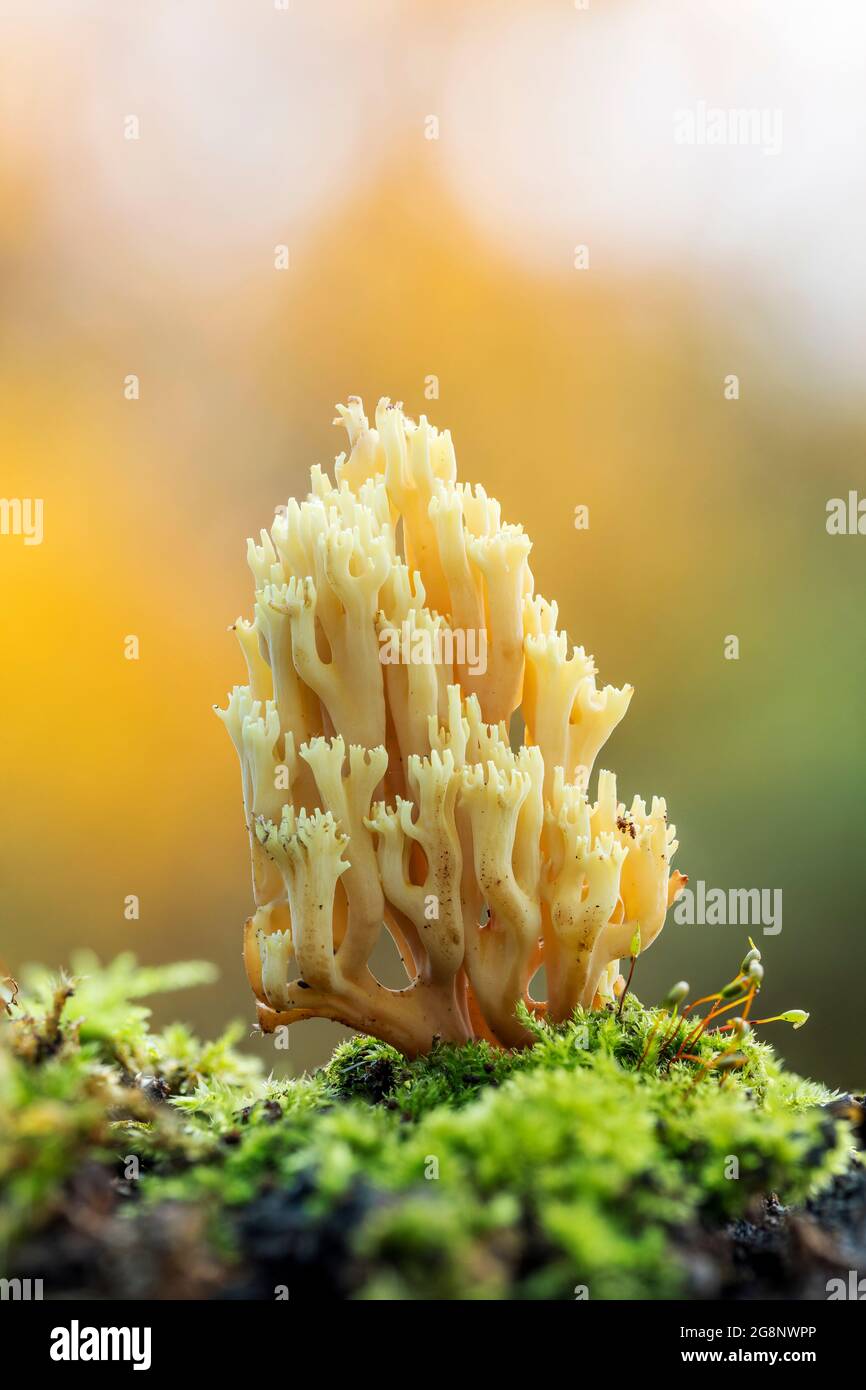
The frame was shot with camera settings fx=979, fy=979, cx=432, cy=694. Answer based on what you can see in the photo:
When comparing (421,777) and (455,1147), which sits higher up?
(421,777)

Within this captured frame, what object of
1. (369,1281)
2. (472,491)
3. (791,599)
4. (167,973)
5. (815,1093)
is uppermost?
(791,599)

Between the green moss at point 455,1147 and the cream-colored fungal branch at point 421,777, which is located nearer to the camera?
the green moss at point 455,1147

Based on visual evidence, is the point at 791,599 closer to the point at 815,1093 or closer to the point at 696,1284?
the point at 815,1093

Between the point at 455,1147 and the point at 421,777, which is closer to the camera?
the point at 455,1147

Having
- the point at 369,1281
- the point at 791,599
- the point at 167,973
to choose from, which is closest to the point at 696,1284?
the point at 369,1281

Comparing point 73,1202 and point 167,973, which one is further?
point 167,973

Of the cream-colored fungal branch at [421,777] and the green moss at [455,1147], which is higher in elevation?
the cream-colored fungal branch at [421,777]
